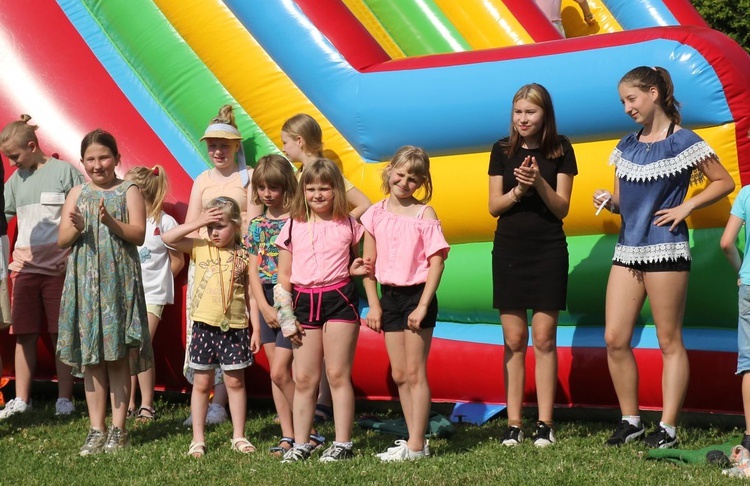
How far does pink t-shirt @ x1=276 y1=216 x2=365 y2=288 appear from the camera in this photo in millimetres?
4664

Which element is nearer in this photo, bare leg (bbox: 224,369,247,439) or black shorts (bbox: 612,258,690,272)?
black shorts (bbox: 612,258,690,272)

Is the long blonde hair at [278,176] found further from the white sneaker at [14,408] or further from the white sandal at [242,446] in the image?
the white sneaker at [14,408]

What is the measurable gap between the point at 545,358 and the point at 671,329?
1.72ft

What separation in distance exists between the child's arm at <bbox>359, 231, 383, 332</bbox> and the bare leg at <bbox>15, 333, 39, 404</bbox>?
2.15m

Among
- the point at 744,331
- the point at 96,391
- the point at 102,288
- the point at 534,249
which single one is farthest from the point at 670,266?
the point at 96,391

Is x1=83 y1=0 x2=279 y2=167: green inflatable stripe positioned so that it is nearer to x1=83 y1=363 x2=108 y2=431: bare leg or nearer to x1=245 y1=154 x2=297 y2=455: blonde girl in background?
x1=245 y1=154 x2=297 y2=455: blonde girl in background

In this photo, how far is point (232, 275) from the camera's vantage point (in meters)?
5.10

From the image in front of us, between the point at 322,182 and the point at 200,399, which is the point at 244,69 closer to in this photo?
the point at 322,182

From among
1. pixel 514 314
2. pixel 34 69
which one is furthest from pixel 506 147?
pixel 34 69

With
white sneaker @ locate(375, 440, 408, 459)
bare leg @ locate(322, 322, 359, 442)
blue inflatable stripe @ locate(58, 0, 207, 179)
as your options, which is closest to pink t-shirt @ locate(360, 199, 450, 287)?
bare leg @ locate(322, 322, 359, 442)

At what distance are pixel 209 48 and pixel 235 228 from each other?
1495 mm

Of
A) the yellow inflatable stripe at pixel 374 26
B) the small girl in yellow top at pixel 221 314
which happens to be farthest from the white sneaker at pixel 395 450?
the yellow inflatable stripe at pixel 374 26

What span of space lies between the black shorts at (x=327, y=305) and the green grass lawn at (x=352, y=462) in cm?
55

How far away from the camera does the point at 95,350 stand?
502 cm
